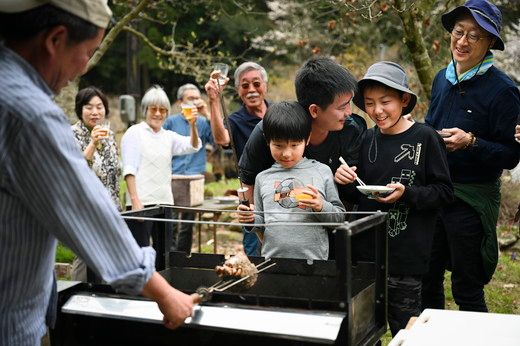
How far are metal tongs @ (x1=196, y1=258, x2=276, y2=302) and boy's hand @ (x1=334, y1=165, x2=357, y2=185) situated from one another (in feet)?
1.84

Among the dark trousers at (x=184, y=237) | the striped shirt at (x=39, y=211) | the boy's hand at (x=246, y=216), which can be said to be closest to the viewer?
the striped shirt at (x=39, y=211)

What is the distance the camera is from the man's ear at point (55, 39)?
1.77m

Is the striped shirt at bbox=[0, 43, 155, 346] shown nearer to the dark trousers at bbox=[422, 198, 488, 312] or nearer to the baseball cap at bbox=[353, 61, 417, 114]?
the baseball cap at bbox=[353, 61, 417, 114]

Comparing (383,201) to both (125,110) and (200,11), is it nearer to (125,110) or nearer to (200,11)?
(125,110)

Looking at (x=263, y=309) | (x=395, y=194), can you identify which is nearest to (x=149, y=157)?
(x=395, y=194)

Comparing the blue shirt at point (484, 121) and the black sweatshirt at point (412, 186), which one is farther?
the blue shirt at point (484, 121)

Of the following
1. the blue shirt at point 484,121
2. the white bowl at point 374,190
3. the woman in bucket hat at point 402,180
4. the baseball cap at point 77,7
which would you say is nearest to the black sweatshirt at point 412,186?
the woman in bucket hat at point 402,180

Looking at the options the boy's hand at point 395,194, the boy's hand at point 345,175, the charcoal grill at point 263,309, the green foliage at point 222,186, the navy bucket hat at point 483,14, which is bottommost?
the green foliage at point 222,186

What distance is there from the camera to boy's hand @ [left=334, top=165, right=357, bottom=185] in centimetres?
334

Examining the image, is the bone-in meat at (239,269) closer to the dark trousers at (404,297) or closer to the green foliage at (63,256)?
the dark trousers at (404,297)

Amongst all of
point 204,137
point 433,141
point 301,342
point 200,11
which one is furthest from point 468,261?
point 200,11

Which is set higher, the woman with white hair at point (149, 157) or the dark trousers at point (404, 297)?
the woman with white hair at point (149, 157)

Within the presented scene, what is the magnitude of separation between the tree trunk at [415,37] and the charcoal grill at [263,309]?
3.09m

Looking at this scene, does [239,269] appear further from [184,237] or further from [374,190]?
[184,237]
